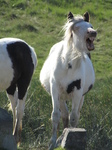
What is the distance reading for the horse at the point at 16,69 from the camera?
11.6m

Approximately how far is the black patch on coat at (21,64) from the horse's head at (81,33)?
1255mm

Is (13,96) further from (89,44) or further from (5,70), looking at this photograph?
(89,44)

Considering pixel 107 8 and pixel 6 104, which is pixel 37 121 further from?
pixel 107 8

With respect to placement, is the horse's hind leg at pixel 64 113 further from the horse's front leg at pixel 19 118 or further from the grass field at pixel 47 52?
the horse's front leg at pixel 19 118

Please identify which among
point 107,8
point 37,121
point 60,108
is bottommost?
point 107,8

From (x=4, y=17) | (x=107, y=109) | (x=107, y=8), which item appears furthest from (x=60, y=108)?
(x=107, y=8)

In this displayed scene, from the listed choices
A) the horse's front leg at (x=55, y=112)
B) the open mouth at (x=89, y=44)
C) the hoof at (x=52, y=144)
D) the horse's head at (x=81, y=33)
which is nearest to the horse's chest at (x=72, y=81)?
the horse's front leg at (x=55, y=112)

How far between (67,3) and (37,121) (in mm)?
15310

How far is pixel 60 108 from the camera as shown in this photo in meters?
12.1

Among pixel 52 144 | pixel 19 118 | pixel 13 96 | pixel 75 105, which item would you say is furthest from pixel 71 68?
pixel 13 96

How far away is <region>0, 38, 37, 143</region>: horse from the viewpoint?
11.6 meters

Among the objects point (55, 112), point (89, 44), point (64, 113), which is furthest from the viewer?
point (64, 113)

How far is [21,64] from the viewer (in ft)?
38.9

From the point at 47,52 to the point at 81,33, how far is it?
12515 mm
